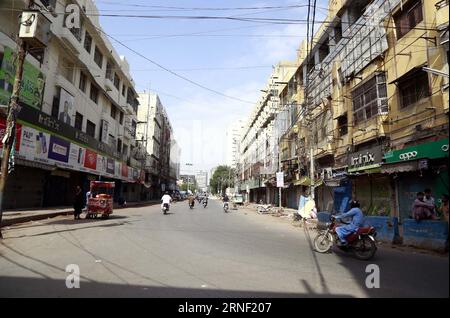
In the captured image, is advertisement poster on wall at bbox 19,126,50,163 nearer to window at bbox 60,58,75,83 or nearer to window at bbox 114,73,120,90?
window at bbox 60,58,75,83

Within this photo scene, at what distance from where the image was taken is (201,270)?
662cm

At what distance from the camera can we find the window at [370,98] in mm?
16984

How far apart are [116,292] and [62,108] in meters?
23.6

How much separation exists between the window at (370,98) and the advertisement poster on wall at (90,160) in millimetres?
21817

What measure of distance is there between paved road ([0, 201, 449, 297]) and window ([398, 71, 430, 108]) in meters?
9.23

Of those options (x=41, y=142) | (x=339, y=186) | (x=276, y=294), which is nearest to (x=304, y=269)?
(x=276, y=294)

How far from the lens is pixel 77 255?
319 inches

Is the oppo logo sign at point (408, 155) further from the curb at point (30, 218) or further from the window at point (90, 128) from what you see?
the window at point (90, 128)

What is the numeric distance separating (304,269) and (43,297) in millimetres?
4683

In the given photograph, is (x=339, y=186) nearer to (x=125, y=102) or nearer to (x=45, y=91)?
(x=45, y=91)

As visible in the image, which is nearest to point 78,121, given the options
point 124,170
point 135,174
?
point 124,170

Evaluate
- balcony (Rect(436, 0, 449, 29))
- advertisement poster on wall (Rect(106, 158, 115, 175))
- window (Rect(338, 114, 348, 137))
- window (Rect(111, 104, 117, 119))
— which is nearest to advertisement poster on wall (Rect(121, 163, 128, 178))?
advertisement poster on wall (Rect(106, 158, 115, 175))

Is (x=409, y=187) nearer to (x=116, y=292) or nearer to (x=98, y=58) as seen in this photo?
(x=116, y=292)

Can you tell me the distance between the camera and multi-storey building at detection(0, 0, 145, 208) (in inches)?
739
